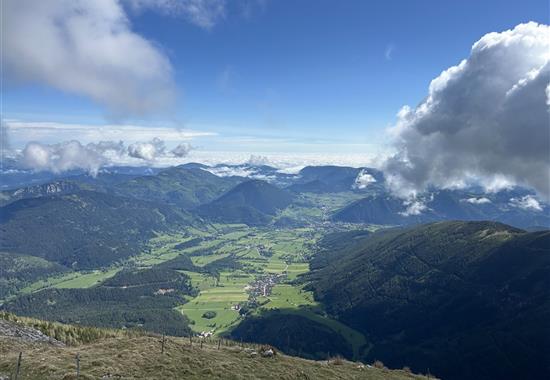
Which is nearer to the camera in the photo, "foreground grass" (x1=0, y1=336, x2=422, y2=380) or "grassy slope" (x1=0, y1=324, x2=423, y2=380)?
"foreground grass" (x1=0, y1=336, x2=422, y2=380)

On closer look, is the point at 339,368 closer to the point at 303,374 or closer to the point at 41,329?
the point at 303,374

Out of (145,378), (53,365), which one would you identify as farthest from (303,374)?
(53,365)

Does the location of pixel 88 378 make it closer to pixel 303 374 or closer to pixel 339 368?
pixel 303 374

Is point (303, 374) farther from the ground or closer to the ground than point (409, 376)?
farther from the ground

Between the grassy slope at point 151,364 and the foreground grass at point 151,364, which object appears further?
the grassy slope at point 151,364

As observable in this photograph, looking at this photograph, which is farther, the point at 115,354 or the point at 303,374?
the point at 303,374

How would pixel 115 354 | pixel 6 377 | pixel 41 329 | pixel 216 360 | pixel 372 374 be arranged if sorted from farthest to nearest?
pixel 41 329 < pixel 372 374 < pixel 216 360 < pixel 115 354 < pixel 6 377

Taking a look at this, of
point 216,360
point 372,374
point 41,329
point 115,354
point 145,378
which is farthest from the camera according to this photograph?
point 41,329

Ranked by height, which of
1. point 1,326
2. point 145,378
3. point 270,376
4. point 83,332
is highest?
point 145,378
